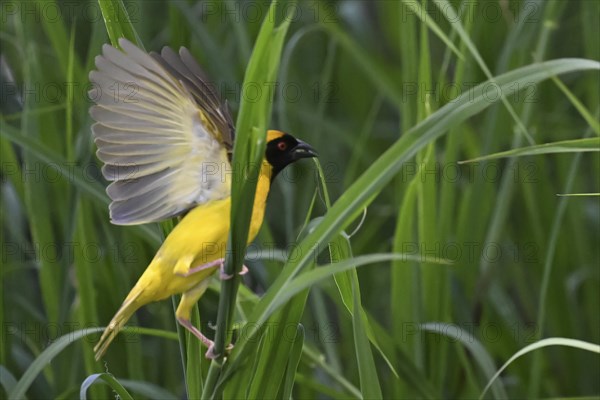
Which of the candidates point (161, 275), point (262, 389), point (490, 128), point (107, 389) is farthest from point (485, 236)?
point (161, 275)

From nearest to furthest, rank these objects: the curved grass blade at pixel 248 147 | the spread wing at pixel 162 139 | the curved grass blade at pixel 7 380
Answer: the curved grass blade at pixel 248 147 < the spread wing at pixel 162 139 < the curved grass blade at pixel 7 380

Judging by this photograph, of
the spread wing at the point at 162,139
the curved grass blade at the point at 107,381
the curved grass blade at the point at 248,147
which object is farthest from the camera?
the curved grass blade at the point at 107,381

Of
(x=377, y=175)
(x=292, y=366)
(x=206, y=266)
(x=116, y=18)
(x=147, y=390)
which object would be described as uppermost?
(x=116, y=18)

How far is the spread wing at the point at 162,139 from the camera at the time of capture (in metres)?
1.04

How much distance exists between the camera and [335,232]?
993mm

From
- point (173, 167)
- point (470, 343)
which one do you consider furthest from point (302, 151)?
point (470, 343)

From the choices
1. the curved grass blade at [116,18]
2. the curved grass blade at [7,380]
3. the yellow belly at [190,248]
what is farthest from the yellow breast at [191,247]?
the curved grass blade at [7,380]

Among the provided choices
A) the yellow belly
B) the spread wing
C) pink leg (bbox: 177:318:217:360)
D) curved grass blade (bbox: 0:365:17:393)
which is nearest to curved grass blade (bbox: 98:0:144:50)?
the spread wing

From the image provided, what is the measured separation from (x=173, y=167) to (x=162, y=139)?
40 millimetres

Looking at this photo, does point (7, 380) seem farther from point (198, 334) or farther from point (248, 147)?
point (248, 147)

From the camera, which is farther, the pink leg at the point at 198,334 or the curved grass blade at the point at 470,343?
the curved grass blade at the point at 470,343

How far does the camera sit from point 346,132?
7.89ft

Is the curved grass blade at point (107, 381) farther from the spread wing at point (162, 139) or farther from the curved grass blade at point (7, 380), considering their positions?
the curved grass blade at point (7, 380)

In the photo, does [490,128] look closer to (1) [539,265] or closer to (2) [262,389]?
(1) [539,265]
